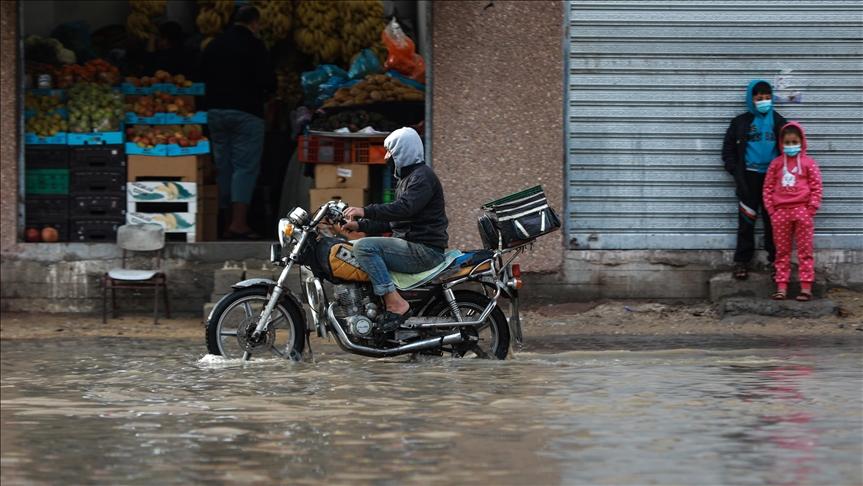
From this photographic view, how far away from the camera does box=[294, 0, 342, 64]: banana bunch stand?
16.1 metres

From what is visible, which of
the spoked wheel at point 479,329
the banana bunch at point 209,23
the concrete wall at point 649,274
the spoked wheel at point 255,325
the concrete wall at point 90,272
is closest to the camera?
the spoked wheel at point 255,325

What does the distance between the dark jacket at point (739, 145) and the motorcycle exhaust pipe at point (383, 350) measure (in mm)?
4215

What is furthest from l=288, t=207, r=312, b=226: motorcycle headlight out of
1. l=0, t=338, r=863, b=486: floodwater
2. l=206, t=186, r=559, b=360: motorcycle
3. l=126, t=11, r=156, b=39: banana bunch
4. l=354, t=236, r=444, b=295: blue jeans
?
l=126, t=11, r=156, b=39: banana bunch

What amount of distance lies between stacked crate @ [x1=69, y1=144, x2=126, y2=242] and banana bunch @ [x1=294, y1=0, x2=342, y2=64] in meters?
2.96

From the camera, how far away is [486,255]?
1002 centimetres

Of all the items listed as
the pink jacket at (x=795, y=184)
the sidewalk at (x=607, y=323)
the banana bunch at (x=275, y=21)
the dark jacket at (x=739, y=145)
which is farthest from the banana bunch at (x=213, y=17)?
the pink jacket at (x=795, y=184)

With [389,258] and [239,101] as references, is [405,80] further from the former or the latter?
[389,258]

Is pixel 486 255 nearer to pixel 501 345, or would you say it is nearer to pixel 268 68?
pixel 501 345

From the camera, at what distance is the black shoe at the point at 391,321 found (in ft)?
32.5

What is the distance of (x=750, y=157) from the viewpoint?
1329cm

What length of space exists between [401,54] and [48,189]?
11.2 feet

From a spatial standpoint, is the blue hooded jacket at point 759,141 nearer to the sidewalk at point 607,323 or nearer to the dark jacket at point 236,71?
the sidewalk at point 607,323

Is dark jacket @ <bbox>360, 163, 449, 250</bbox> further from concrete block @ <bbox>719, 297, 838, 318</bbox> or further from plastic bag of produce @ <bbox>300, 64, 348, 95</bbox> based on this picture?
plastic bag of produce @ <bbox>300, 64, 348, 95</bbox>

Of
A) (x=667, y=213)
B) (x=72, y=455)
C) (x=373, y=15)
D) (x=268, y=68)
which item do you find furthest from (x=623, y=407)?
(x=373, y=15)
